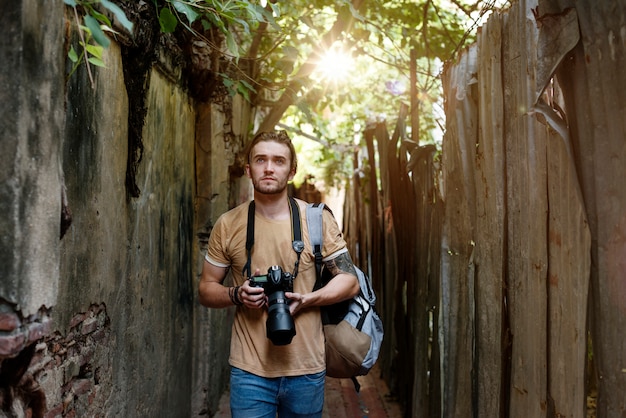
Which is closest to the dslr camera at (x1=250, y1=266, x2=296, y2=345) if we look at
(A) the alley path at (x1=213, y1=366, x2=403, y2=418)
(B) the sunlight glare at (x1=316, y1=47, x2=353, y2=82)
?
(A) the alley path at (x1=213, y1=366, x2=403, y2=418)

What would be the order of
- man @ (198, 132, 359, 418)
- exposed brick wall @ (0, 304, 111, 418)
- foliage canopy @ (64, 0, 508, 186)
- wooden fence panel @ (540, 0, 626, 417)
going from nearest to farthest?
wooden fence panel @ (540, 0, 626, 417) < exposed brick wall @ (0, 304, 111, 418) < man @ (198, 132, 359, 418) < foliage canopy @ (64, 0, 508, 186)

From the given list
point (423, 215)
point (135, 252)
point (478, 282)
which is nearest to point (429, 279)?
point (423, 215)

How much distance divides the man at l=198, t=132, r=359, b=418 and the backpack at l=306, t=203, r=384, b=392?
0.16ft

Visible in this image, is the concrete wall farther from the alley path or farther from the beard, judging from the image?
the alley path

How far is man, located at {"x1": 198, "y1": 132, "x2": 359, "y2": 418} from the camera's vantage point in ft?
9.34

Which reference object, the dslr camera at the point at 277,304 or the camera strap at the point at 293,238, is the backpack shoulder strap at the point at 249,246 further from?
the dslr camera at the point at 277,304

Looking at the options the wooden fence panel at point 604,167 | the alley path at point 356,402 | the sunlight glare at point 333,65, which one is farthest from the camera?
the sunlight glare at point 333,65

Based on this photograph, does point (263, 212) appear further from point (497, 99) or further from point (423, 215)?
point (423, 215)

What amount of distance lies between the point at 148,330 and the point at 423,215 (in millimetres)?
1965

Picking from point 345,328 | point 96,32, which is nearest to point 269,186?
point 345,328

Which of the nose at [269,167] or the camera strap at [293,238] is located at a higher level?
the nose at [269,167]

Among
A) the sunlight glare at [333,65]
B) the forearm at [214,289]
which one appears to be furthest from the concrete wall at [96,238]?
the sunlight glare at [333,65]

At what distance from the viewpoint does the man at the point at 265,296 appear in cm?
285

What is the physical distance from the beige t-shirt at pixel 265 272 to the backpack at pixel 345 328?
0.04m
